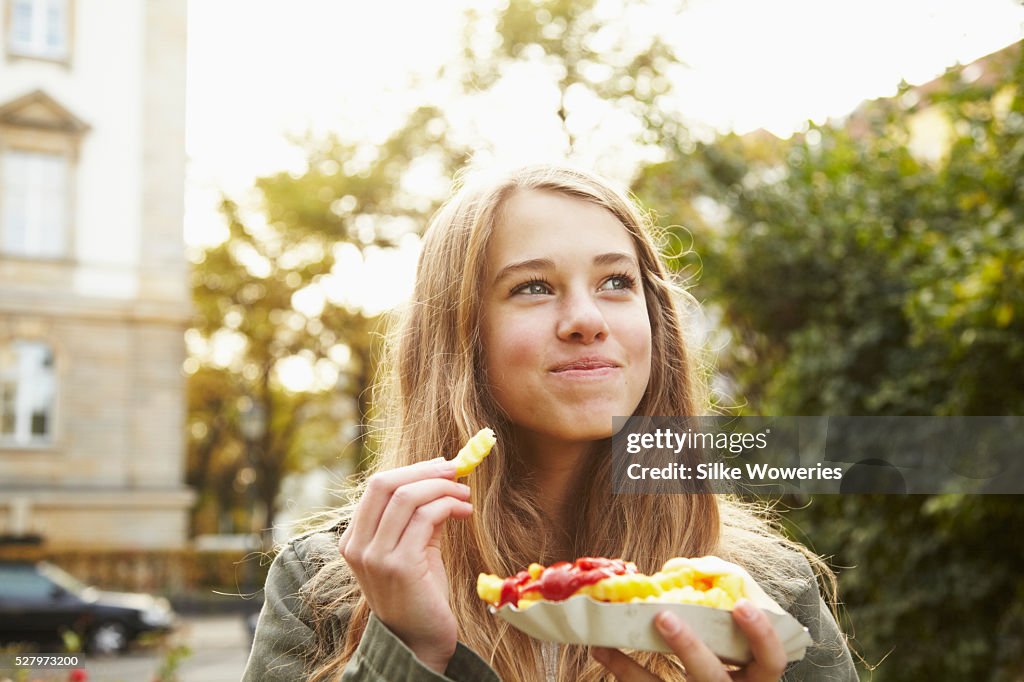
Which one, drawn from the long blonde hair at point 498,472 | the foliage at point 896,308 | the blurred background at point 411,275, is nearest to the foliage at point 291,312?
the blurred background at point 411,275

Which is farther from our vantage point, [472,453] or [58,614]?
[58,614]

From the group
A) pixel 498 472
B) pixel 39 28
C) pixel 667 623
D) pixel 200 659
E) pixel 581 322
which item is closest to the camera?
pixel 667 623

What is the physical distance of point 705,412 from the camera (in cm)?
230

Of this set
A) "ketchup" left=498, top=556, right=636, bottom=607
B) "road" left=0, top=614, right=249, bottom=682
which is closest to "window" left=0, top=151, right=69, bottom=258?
"road" left=0, top=614, right=249, bottom=682

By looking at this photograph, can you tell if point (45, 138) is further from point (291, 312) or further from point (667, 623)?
point (667, 623)

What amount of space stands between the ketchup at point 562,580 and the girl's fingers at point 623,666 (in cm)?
11

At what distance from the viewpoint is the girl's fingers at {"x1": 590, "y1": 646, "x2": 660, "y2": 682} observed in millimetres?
1383

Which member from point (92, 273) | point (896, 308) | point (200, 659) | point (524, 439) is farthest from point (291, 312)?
point (524, 439)

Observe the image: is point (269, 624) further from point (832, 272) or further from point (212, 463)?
point (212, 463)

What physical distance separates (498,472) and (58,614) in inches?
492

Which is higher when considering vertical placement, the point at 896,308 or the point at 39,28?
the point at 39,28

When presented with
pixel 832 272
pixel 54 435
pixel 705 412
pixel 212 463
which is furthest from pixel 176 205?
pixel 705 412

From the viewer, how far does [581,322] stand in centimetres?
171

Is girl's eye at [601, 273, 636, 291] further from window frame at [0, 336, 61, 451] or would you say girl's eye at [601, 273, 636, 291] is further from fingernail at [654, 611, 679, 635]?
window frame at [0, 336, 61, 451]
